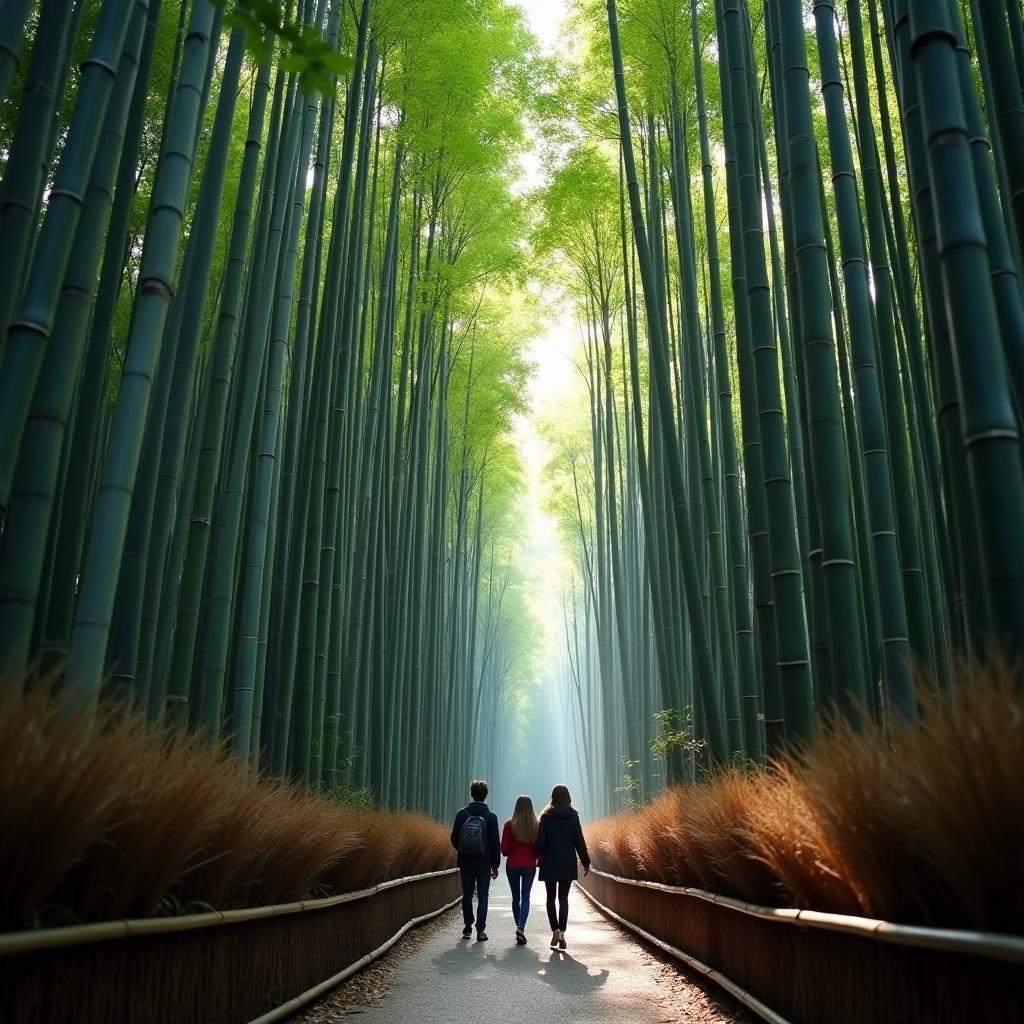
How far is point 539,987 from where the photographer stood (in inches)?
136

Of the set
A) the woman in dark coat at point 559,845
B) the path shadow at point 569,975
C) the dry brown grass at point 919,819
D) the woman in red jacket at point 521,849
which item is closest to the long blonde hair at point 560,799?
the woman in dark coat at point 559,845

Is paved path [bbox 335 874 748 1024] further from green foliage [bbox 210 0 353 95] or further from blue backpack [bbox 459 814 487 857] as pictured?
green foliage [bbox 210 0 353 95]

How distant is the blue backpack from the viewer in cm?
520

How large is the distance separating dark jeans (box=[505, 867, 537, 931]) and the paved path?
0.51 feet

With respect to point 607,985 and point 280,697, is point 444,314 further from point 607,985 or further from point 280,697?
point 607,985

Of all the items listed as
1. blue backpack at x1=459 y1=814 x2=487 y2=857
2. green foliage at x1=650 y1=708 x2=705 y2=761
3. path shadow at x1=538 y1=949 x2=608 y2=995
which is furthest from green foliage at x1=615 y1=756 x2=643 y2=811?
path shadow at x1=538 y1=949 x2=608 y2=995

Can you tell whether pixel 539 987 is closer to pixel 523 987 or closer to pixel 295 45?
pixel 523 987

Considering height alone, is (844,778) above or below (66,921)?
above

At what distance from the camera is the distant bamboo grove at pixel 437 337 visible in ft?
7.42

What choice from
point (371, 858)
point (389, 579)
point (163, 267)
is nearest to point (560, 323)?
point (389, 579)

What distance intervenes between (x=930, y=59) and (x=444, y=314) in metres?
7.31

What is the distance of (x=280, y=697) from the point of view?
15.0 ft

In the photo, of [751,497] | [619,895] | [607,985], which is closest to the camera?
[607,985]

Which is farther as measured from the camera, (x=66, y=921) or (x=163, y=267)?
(x=163, y=267)
